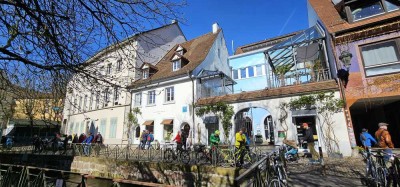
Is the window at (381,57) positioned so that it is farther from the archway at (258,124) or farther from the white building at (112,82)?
the white building at (112,82)

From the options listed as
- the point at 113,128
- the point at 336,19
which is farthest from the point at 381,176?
the point at 113,128

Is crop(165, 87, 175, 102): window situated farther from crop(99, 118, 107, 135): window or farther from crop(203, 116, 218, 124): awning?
crop(99, 118, 107, 135): window

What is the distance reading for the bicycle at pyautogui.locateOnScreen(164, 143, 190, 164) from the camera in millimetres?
11031

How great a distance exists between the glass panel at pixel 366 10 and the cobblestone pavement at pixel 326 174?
8.79m

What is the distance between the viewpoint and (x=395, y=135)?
41.7 feet

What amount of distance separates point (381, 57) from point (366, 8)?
138 inches

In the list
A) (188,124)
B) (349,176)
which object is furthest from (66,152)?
(349,176)

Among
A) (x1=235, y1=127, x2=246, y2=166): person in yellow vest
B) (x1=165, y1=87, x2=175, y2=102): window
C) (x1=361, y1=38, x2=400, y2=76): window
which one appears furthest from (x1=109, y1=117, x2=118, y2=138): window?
(x1=361, y1=38, x2=400, y2=76): window

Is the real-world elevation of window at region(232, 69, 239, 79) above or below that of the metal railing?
above

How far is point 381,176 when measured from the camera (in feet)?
19.0

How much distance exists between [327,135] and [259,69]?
1238cm

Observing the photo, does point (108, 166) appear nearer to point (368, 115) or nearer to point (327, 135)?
point (327, 135)

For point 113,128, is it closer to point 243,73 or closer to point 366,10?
point 243,73

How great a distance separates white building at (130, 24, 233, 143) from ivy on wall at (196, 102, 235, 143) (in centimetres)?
139
